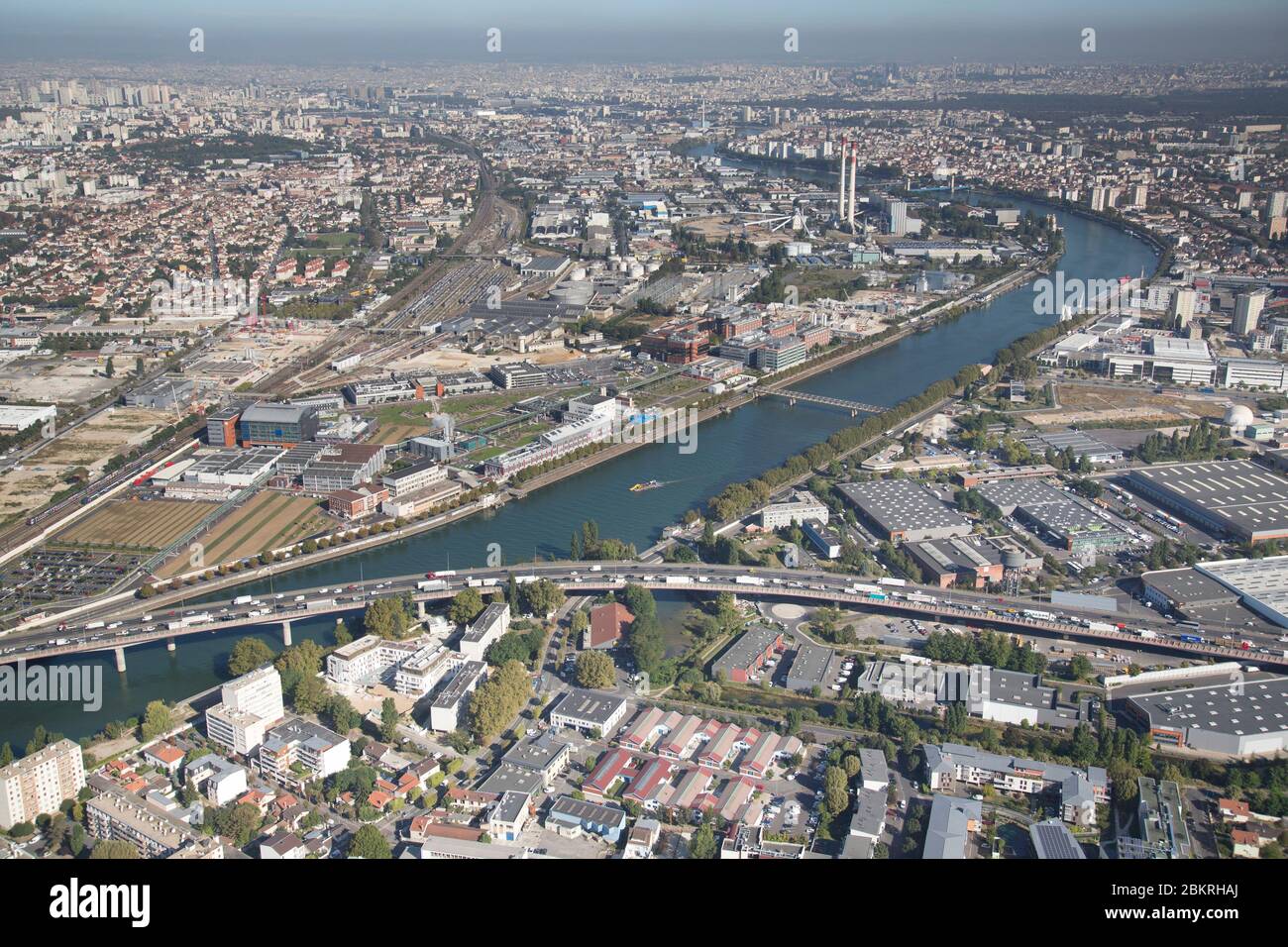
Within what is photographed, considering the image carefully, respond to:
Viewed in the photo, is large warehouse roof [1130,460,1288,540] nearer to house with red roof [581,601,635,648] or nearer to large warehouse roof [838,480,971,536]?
large warehouse roof [838,480,971,536]

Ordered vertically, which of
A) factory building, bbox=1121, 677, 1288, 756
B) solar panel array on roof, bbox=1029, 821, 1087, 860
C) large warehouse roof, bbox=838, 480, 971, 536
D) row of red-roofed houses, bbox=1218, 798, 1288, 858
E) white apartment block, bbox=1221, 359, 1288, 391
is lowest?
row of red-roofed houses, bbox=1218, 798, 1288, 858

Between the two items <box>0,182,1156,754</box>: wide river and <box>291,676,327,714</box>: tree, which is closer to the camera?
<box>291,676,327,714</box>: tree

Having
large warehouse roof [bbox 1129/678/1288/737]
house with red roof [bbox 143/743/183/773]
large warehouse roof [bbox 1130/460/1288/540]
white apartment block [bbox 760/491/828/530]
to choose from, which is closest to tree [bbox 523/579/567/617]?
white apartment block [bbox 760/491/828/530]

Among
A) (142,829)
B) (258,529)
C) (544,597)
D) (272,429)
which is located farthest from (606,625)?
(272,429)

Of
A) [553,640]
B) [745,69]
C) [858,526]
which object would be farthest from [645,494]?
[745,69]

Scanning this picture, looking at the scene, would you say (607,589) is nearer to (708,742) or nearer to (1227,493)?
(708,742)

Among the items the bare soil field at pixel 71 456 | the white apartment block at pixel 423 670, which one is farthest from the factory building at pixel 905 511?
the bare soil field at pixel 71 456

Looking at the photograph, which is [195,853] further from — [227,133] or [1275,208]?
[227,133]
